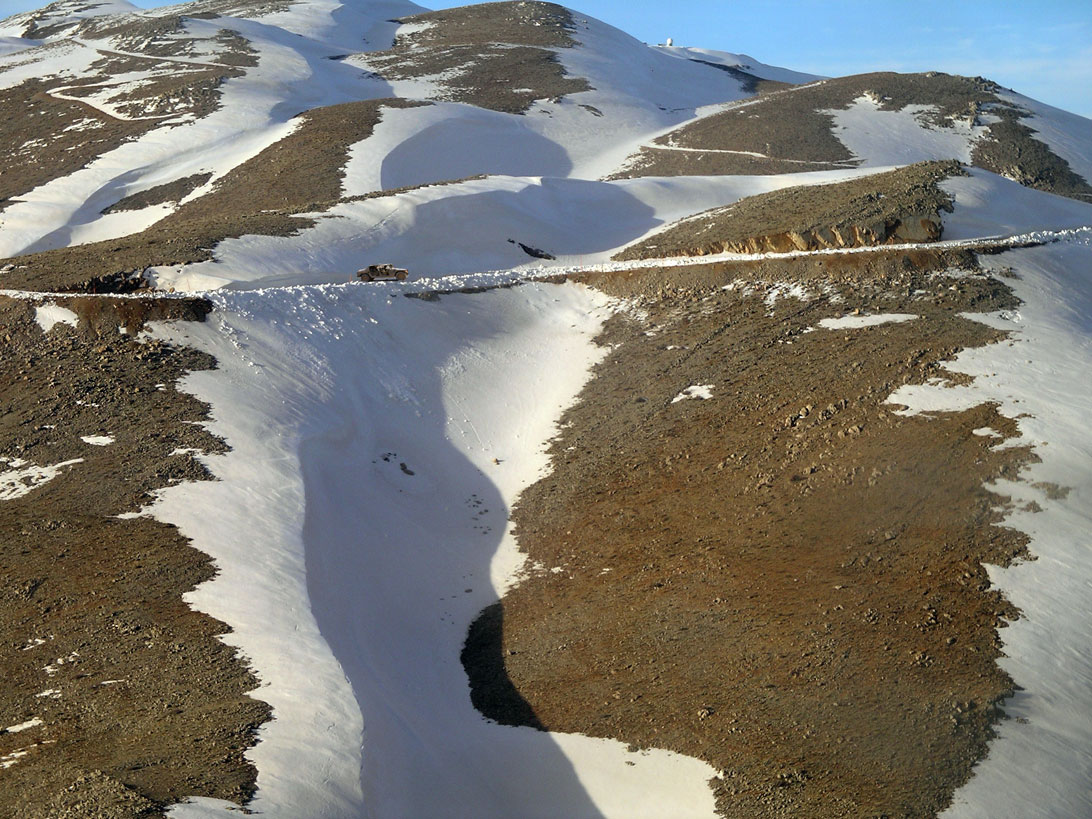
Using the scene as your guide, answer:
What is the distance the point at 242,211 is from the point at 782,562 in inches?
1092

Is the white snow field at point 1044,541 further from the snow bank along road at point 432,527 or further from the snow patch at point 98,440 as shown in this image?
the snow patch at point 98,440

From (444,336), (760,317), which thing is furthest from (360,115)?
(760,317)

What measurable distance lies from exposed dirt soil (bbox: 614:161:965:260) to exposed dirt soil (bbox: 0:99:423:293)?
11.0 meters

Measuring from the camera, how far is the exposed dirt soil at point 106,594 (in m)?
11.1

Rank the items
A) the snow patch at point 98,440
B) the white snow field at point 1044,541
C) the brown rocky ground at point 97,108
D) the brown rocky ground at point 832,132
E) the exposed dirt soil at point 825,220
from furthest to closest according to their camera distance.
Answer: the brown rocky ground at point 97,108 < the brown rocky ground at point 832,132 < the exposed dirt soil at point 825,220 < the snow patch at point 98,440 < the white snow field at point 1044,541

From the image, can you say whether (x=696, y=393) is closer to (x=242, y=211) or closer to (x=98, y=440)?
(x=98, y=440)

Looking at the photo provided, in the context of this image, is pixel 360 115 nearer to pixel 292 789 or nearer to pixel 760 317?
pixel 760 317

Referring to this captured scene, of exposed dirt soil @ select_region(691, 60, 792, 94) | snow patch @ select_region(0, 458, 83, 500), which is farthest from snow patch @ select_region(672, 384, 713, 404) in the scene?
exposed dirt soil @ select_region(691, 60, 792, 94)

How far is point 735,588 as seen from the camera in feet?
50.5

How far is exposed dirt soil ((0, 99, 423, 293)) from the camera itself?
24.6 metres

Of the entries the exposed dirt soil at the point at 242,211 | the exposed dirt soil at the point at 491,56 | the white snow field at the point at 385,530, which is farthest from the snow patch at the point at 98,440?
the exposed dirt soil at the point at 491,56

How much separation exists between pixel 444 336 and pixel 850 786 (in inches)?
586

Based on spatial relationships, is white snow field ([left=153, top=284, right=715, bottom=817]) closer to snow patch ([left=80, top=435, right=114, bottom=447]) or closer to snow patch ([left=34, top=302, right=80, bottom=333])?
snow patch ([left=80, top=435, right=114, bottom=447])

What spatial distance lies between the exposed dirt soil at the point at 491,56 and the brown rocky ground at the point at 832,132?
9.82m
